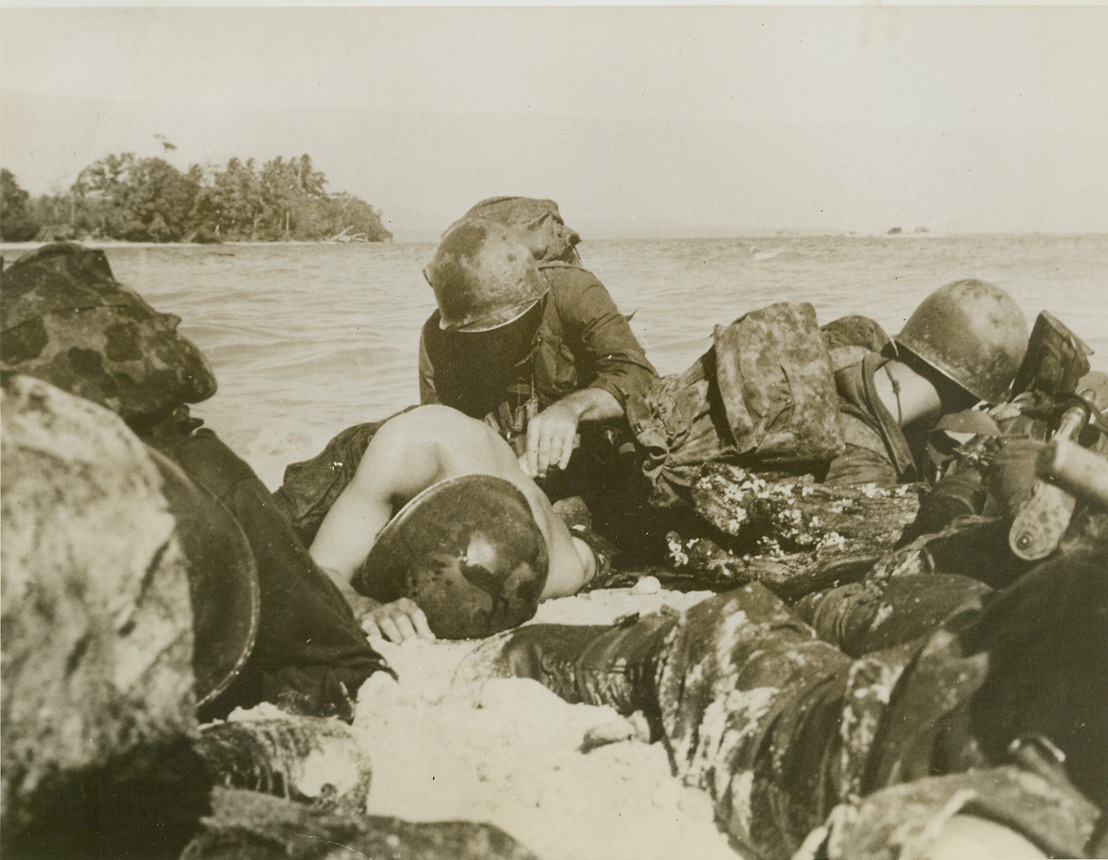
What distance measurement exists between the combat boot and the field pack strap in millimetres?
770

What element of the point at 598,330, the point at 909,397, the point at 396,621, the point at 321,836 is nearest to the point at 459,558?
the point at 396,621

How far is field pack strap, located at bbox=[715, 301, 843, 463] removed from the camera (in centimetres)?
341

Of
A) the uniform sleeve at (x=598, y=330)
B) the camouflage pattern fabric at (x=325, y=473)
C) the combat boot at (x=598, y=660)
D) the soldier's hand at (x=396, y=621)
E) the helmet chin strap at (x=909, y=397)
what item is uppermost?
the uniform sleeve at (x=598, y=330)

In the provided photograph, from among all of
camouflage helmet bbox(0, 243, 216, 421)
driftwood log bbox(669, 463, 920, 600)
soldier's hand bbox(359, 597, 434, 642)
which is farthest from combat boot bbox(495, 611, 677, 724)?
camouflage helmet bbox(0, 243, 216, 421)

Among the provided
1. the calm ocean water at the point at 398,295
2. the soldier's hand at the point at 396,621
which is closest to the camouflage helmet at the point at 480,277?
the calm ocean water at the point at 398,295

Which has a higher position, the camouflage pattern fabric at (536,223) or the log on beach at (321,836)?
the camouflage pattern fabric at (536,223)

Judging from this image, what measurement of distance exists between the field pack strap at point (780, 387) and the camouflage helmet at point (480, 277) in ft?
2.65

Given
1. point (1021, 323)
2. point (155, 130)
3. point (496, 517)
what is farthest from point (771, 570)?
point (155, 130)

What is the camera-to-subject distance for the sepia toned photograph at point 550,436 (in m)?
2.42

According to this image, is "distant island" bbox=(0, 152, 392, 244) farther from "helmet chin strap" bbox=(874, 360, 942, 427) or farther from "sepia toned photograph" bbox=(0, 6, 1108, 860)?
"helmet chin strap" bbox=(874, 360, 942, 427)

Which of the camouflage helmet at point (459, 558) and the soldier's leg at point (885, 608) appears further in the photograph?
the camouflage helmet at point (459, 558)

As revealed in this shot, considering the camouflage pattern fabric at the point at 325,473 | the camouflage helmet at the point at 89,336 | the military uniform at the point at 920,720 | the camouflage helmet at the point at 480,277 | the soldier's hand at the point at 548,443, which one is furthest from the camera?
the camouflage pattern fabric at the point at 325,473

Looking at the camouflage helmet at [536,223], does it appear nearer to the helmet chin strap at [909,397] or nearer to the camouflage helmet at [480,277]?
the camouflage helmet at [480,277]

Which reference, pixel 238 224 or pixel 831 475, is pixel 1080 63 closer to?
pixel 831 475
